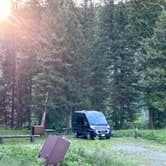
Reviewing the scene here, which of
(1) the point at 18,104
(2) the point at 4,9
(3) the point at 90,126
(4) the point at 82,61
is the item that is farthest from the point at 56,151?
(1) the point at 18,104

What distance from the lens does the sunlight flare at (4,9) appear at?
34.1 m

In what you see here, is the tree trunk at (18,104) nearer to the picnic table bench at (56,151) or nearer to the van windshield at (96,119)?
the van windshield at (96,119)

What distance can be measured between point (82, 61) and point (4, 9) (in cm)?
757

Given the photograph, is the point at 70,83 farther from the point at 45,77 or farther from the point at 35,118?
the point at 35,118

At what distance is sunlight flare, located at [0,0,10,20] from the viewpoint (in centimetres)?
3409

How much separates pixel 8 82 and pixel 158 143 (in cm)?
1726

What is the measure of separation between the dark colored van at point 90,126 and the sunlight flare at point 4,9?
35.3 feet

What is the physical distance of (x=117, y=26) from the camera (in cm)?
3706

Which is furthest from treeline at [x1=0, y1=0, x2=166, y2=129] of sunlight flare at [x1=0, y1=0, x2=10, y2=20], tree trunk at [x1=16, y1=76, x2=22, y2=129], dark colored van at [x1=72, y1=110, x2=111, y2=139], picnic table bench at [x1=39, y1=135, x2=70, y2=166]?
picnic table bench at [x1=39, y1=135, x2=70, y2=166]

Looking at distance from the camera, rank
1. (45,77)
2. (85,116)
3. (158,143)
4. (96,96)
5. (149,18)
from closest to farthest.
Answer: (158,143) → (85,116) → (45,77) → (149,18) → (96,96)

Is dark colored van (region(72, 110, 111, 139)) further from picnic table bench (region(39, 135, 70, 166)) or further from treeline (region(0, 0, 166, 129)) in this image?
picnic table bench (region(39, 135, 70, 166))

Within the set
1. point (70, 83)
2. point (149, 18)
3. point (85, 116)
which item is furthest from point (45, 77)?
point (149, 18)

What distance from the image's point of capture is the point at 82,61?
3500cm

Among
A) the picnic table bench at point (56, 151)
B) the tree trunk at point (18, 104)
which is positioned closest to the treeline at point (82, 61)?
the tree trunk at point (18, 104)
